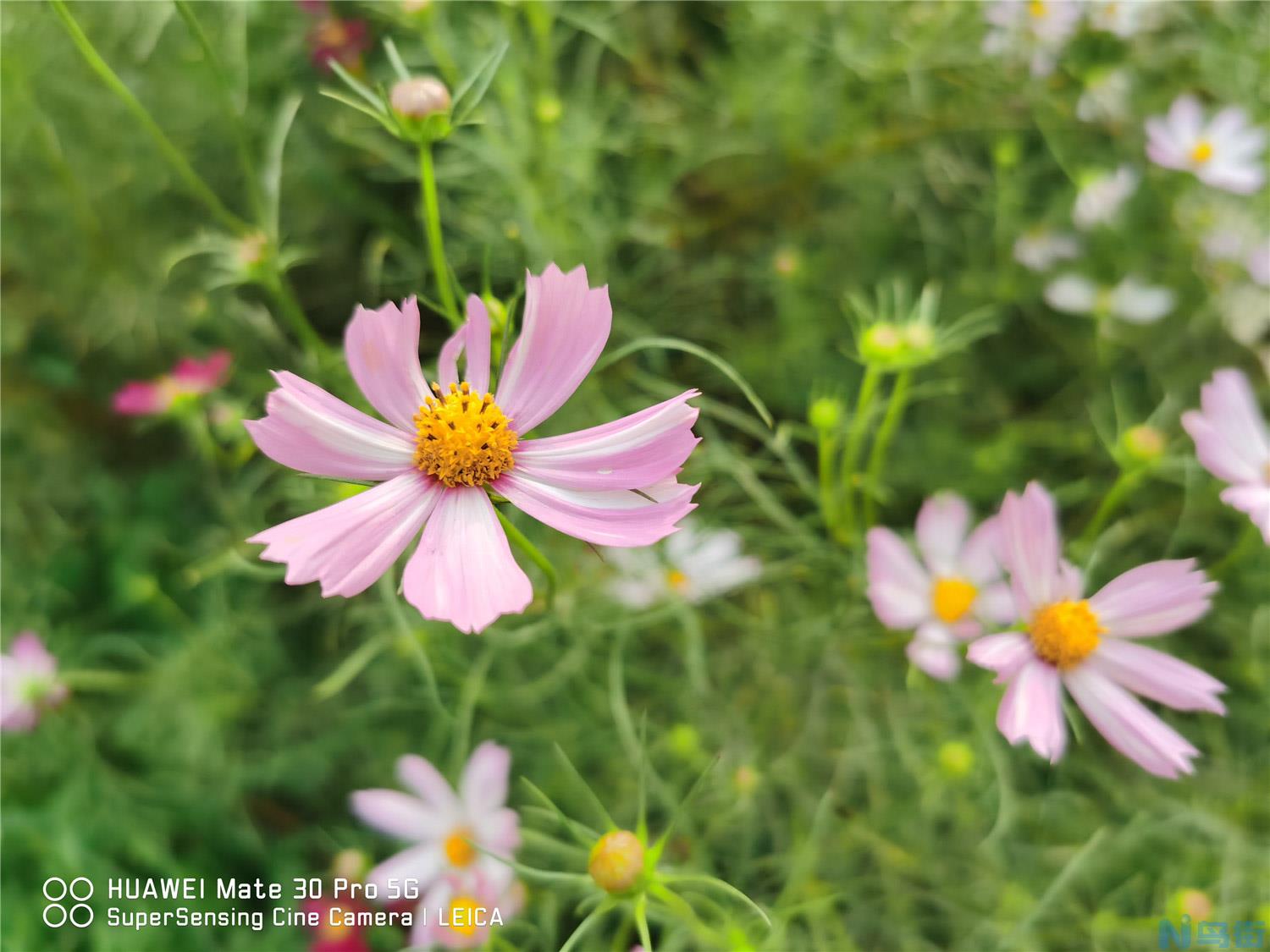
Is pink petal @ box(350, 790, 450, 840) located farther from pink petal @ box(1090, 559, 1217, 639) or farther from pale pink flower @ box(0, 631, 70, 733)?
pink petal @ box(1090, 559, 1217, 639)

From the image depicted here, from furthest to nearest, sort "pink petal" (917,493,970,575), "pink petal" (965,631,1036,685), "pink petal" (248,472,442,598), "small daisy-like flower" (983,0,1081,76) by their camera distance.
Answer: "small daisy-like flower" (983,0,1081,76), "pink petal" (917,493,970,575), "pink petal" (965,631,1036,685), "pink petal" (248,472,442,598)

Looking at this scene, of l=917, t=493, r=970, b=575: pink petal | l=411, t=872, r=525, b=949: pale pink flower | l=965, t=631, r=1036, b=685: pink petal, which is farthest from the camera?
l=917, t=493, r=970, b=575: pink petal

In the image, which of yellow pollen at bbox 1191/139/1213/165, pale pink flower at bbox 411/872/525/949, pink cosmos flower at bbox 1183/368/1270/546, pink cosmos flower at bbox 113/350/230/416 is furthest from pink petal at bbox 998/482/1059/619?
pink cosmos flower at bbox 113/350/230/416

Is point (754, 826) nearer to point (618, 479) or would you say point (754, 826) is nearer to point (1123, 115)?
point (618, 479)

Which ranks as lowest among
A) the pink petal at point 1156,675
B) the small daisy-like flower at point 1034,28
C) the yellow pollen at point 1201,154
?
the pink petal at point 1156,675

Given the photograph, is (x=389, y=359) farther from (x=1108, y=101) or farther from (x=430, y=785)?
(x=1108, y=101)

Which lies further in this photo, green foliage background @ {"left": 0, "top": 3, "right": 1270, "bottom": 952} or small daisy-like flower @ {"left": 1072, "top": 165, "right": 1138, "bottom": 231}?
small daisy-like flower @ {"left": 1072, "top": 165, "right": 1138, "bottom": 231}

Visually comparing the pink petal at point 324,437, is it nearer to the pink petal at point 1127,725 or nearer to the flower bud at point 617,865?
the flower bud at point 617,865

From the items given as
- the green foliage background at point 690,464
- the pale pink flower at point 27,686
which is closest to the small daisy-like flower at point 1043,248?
the green foliage background at point 690,464
